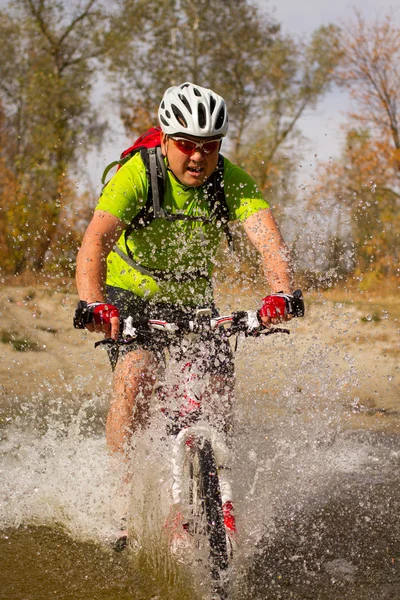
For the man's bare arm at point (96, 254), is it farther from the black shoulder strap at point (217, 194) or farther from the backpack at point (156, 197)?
the black shoulder strap at point (217, 194)

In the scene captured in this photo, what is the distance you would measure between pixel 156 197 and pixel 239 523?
5.78ft

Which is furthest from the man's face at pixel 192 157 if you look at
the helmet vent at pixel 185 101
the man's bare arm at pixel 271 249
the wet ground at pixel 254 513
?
the wet ground at pixel 254 513

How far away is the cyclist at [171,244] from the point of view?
3.63 metres

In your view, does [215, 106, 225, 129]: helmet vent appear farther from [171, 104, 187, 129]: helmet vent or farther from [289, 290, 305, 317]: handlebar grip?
[289, 290, 305, 317]: handlebar grip

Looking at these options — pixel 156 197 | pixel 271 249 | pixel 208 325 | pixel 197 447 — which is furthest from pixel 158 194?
pixel 197 447

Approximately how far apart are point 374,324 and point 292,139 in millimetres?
16504

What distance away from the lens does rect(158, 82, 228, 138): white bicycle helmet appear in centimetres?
372

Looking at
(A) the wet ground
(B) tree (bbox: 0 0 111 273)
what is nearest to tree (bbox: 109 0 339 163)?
(B) tree (bbox: 0 0 111 273)

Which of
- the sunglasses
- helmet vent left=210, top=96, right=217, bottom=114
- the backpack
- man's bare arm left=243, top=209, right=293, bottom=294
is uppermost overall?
helmet vent left=210, top=96, right=217, bottom=114

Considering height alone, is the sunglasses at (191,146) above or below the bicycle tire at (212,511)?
above

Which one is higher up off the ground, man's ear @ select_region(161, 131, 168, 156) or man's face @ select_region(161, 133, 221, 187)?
man's ear @ select_region(161, 131, 168, 156)

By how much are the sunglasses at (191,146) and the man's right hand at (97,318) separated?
1.14 metres

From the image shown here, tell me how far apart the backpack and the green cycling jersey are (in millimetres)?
25

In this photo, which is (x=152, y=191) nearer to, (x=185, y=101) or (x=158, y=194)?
(x=158, y=194)
